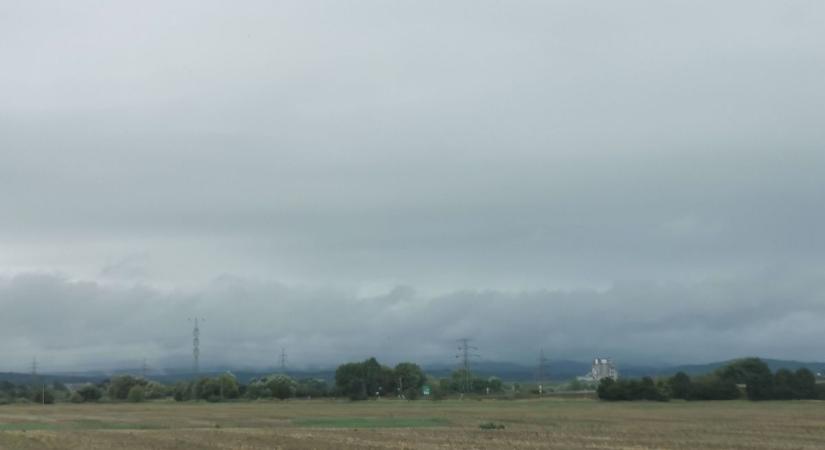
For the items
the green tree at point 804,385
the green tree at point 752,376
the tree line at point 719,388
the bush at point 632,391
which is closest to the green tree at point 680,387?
the tree line at point 719,388

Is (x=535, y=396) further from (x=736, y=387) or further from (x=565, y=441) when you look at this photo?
(x=565, y=441)

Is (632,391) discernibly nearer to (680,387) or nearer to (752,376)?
(680,387)

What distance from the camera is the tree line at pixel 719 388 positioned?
150 meters

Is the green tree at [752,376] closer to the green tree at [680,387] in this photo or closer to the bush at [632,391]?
the green tree at [680,387]

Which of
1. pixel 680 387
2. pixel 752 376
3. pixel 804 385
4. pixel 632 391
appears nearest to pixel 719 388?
pixel 680 387

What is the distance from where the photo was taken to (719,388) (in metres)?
152

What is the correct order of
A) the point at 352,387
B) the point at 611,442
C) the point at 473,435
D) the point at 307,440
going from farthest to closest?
1. the point at 352,387
2. the point at 473,435
3. the point at 307,440
4. the point at 611,442

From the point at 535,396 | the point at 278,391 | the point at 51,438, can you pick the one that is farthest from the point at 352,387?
the point at 51,438

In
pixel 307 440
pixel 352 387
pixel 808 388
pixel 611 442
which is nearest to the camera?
pixel 611 442

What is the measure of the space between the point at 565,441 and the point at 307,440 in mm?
11762

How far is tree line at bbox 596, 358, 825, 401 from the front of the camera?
150 metres

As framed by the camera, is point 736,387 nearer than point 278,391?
Yes

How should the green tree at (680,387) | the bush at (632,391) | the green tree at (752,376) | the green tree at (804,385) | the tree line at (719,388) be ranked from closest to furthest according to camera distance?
the green tree at (804,385) < the tree line at (719,388) < the bush at (632,391) < the green tree at (752,376) < the green tree at (680,387)

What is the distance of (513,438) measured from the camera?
5147cm
